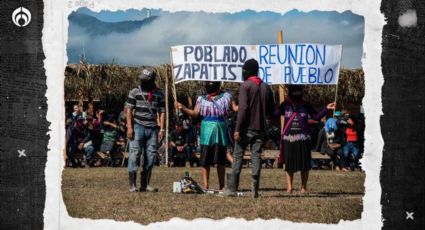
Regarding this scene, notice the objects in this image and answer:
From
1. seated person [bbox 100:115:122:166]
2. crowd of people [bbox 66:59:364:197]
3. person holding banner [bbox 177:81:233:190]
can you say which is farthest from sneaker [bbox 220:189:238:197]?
seated person [bbox 100:115:122:166]

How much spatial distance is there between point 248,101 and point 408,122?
318 centimetres

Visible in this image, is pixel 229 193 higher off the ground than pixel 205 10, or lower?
lower


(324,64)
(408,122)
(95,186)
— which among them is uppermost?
(324,64)

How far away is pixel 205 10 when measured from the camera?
7.91 metres

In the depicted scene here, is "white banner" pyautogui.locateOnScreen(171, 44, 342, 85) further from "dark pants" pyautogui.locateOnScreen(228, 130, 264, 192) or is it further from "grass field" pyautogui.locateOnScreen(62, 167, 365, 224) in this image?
"dark pants" pyautogui.locateOnScreen(228, 130, 264, 192)

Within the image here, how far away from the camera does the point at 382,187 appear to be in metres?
7.80

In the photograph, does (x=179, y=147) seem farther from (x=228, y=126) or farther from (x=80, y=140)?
(x=228, y=126)

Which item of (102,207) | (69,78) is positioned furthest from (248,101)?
(69,78)

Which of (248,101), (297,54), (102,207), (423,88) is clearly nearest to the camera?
(423,88)

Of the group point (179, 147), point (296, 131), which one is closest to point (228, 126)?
point (296, 131)

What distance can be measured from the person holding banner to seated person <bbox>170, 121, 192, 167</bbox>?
844 cm

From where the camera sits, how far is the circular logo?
303 inches

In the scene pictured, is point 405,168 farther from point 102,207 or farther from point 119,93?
point 119,93

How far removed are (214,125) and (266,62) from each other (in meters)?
2.45
